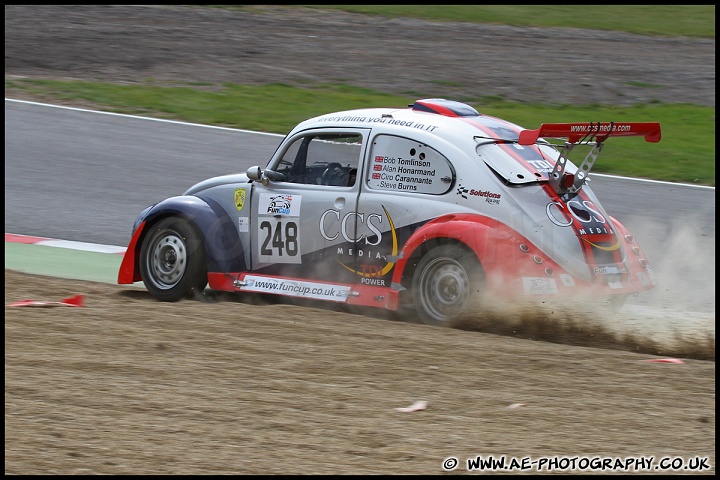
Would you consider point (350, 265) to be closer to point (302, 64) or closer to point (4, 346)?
point (4, 346)

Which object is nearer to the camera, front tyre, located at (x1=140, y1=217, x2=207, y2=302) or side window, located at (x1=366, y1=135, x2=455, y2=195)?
side window, located at (x1=366, y1=135, x2=455, y2=195)

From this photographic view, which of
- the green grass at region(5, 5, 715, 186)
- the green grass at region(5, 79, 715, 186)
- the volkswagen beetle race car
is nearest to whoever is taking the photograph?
the volkswagen beetle race car

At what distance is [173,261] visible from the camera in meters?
9.80

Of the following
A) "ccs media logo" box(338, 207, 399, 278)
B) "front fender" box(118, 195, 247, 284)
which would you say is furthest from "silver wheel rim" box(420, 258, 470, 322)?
"front fender" box(118, 195, 247, 284)

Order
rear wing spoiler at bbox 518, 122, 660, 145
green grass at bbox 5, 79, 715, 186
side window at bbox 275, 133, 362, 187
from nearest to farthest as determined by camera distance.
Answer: rear wing spoiler at bbox 518, 122, 660, 145 → side window at bbox 275, 133, 362, 187 → green grass at bbox 5, 79, 715, 186

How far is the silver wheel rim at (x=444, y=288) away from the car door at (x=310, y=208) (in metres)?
0.74

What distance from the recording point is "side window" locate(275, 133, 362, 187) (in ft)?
30.6

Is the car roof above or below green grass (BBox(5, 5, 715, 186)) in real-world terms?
below

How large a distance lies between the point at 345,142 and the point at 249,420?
12.7 ft

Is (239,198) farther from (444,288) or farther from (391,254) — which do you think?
(444,288)

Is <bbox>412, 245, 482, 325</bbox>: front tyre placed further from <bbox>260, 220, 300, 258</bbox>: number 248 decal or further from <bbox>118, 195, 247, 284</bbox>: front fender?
<bbox>118, 195, 247, 284</bbox>: front fender

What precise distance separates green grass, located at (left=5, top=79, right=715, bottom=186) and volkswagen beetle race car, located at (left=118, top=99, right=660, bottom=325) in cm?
781

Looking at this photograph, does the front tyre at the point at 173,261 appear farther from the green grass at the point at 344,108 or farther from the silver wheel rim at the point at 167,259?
the green grass at the point at 344,108

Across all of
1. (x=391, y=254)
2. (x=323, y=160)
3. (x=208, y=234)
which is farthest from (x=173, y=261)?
(x=391, y=254)
